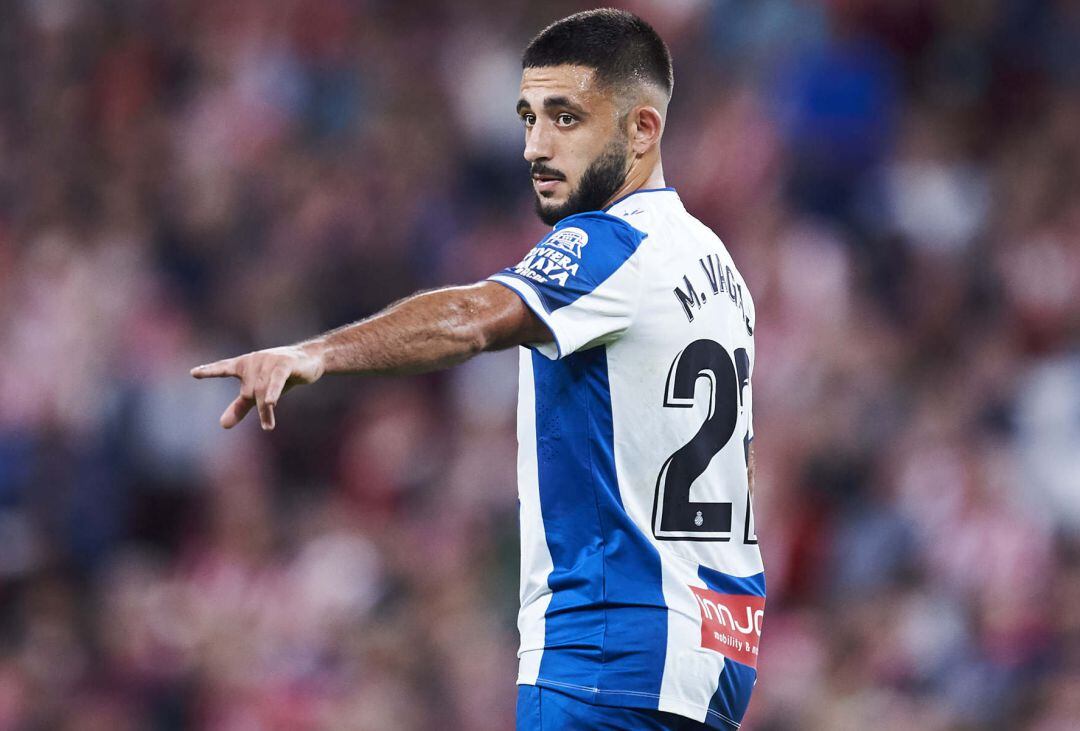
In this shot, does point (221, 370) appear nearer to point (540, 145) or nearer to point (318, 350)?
point (318, 350)

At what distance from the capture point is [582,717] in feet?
13.0

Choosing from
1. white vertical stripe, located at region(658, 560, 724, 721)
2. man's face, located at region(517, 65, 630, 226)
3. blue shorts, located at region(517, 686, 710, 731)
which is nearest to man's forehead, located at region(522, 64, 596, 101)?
man's face, located at region(517, 65, 630, 226)

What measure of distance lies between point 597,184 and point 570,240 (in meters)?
0.36

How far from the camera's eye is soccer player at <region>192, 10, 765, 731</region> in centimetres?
393

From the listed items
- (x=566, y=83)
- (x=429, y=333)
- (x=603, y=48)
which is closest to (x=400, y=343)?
(x=429, y=333)

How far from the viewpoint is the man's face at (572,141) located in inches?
170

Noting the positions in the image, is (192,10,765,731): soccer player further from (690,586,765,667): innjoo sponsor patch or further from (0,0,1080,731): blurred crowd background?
(0,0,1080,731): blurred crowd background

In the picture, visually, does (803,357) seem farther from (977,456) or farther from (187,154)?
(187,154)

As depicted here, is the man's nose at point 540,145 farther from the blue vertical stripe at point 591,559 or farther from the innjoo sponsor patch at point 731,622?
the innjoo sponsor patch at point 731,622

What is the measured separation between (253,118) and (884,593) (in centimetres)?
582

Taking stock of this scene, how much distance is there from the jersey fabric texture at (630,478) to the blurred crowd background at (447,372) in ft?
14.5

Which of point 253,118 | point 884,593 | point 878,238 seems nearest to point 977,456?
point 884,593

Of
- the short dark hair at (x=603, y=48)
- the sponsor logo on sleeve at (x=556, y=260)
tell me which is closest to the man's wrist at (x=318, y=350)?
the sponsor logo on sleeve at (x=556, y=260)

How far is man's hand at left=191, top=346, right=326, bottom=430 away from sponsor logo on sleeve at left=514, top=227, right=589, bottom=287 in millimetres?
649
